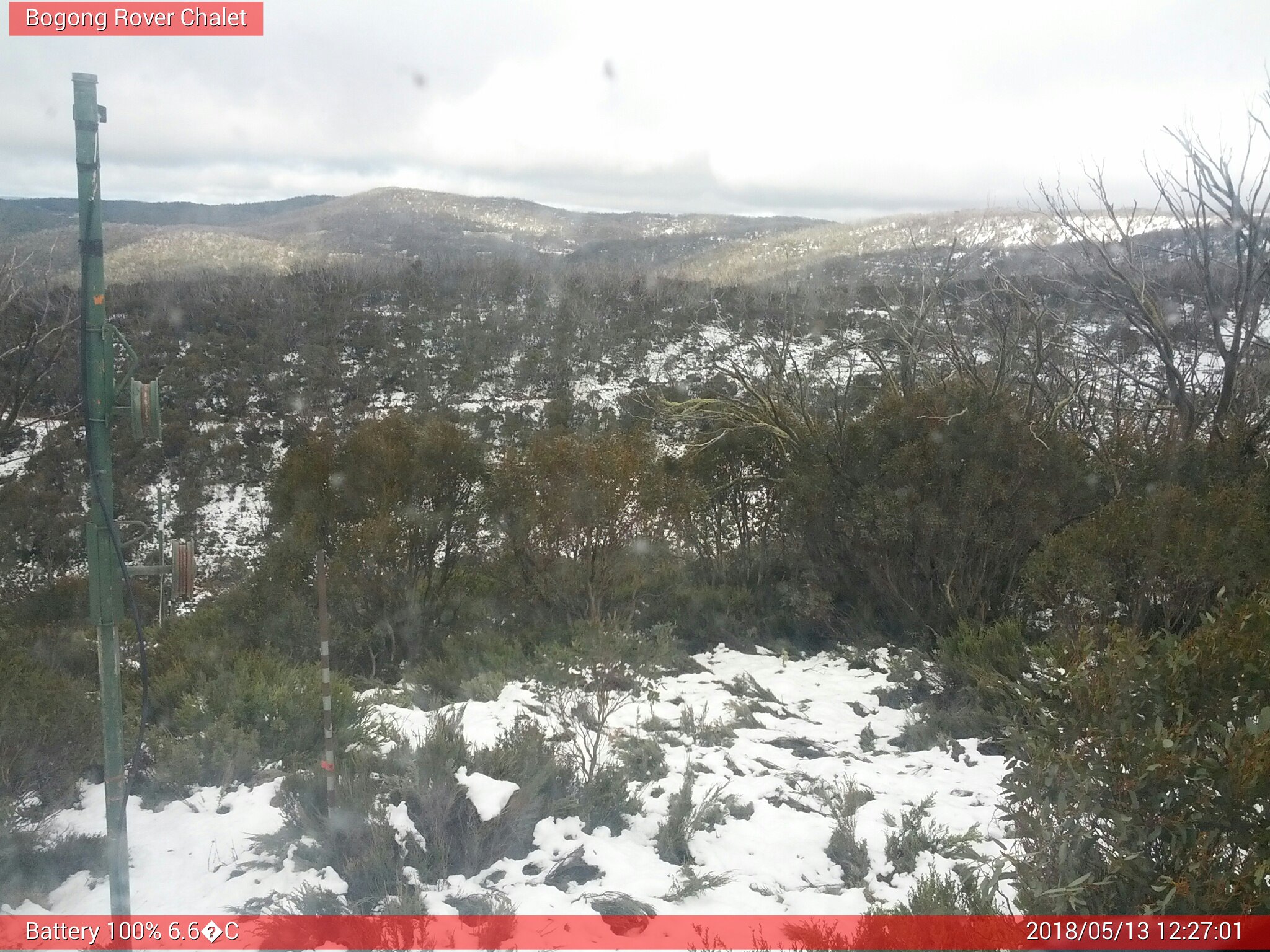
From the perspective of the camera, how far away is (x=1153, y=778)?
2916mm

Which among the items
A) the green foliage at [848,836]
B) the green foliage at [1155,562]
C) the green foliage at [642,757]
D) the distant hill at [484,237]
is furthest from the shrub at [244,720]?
the distant hill at [484,237]

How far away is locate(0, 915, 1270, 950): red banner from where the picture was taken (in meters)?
3.28

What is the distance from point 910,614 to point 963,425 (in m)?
1.83

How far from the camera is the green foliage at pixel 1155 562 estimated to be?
6.41 m

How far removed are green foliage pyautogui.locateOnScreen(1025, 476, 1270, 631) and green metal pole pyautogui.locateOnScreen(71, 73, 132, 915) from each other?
599 centimetres

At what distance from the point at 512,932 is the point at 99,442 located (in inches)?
97.6

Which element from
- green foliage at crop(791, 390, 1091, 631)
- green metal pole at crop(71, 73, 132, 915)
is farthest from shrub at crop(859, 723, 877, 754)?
green metal pole at crop(71, 73, 132, 915)

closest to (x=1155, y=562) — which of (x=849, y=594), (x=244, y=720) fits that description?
(x=849, y=594)

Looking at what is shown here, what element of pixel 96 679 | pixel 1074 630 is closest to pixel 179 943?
pixel 96 679

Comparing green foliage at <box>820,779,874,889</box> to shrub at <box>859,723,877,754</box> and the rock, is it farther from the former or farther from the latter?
the rock

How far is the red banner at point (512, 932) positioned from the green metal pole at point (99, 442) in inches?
20.6

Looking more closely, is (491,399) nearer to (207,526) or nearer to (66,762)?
(207,526)

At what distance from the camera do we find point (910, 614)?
8312 mm

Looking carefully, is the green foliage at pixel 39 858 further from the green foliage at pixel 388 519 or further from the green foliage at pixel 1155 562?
the green foliage at pixel 1155 562
